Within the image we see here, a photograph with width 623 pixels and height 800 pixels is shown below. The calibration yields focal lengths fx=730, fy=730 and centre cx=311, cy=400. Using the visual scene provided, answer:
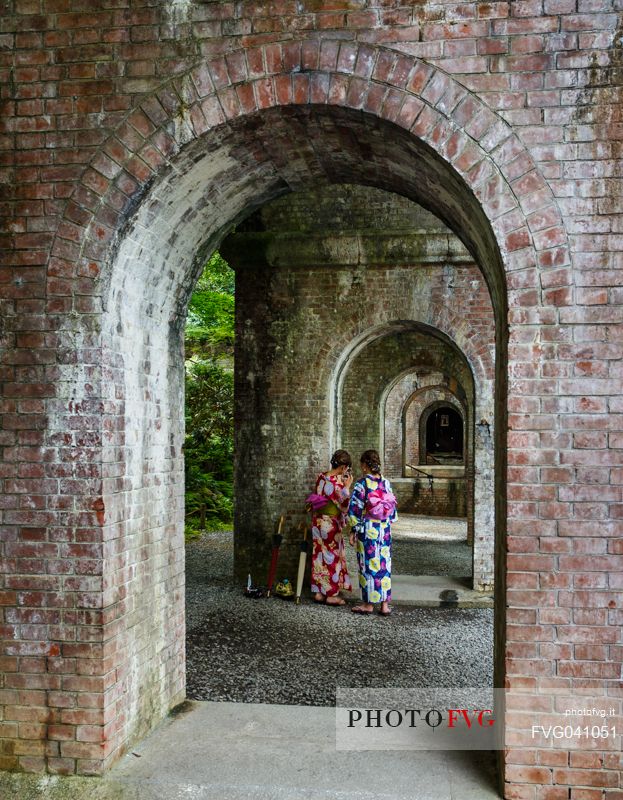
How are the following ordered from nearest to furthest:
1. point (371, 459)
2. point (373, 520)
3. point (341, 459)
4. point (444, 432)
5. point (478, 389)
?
point (371, 459), point (373, 520), point (341, 459), point (478, 389), point (444, 432)

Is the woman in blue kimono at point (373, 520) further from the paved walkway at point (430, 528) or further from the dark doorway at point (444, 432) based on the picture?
the dark doorway at point (444, 432)

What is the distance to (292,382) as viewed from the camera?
32.7ft

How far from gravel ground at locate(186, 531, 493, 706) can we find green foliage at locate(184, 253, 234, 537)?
7.62 metres

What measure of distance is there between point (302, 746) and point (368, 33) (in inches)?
156

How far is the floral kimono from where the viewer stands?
348 inches

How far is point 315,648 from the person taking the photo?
279 inches

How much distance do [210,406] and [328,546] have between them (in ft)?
30.8

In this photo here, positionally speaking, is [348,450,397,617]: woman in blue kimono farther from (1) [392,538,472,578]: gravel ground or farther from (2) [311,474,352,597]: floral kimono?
(1) [392,538,472,578]: gravel ground

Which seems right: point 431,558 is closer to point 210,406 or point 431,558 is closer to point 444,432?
point 210,406

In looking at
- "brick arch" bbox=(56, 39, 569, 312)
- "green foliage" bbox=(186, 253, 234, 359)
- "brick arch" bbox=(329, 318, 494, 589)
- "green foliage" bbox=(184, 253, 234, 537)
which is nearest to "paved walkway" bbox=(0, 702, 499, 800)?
"brick arch" bbox=(56, 39, 569, 312)

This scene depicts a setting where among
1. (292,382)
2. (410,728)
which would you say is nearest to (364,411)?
(292,382)

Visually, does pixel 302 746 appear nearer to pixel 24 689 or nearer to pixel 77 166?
pixel 24 689

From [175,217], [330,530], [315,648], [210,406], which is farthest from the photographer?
[210,406]

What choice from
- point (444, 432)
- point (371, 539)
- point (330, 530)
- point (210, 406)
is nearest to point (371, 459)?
point (371, 539)
